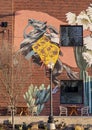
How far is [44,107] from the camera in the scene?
104 ft

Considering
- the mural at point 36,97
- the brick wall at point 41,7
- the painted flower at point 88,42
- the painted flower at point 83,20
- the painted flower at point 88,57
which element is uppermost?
the brick wall at point 41,7

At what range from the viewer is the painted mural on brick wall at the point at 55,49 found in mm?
31969

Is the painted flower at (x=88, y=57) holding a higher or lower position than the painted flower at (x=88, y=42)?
lower

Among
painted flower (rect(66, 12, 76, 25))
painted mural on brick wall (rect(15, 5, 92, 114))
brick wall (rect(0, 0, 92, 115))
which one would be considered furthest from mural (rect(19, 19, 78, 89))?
painted flower (rect(66, 12, 76, 25))

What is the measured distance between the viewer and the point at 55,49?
107 ft

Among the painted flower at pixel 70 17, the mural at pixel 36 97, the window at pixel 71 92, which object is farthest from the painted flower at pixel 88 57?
the mural at pixel 36 97

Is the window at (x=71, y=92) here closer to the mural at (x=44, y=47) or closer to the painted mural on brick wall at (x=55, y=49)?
the painted mural on brick wall at (x=55, y=49)

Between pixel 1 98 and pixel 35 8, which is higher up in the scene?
pixel 35 8

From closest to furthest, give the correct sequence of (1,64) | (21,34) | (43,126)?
1. (43,126)
2. (1,64)
3. (21,34)

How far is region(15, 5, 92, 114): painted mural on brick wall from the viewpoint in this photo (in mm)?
31969

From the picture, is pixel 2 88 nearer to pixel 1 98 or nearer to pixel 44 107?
pixel 1 98

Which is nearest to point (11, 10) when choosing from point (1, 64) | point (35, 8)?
Answer: point (35, 8)

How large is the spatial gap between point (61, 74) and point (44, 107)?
106 inches

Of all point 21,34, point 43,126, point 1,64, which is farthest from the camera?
point 21,34
